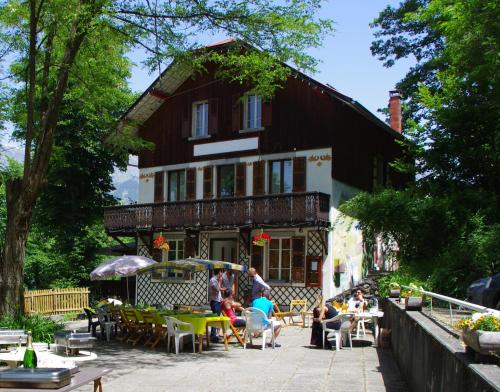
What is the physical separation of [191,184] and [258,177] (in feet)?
11.2

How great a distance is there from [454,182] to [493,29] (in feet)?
20.2

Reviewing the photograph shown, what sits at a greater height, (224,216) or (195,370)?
(224,216)

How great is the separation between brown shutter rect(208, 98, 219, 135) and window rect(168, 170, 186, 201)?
93.3 inches

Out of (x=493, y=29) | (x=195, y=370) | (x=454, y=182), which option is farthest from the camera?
(x=454, y=182)

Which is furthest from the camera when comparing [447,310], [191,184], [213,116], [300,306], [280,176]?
[191,184]

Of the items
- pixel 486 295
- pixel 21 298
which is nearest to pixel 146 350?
pixel 21 298

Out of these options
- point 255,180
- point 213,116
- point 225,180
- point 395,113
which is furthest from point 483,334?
point 395,113

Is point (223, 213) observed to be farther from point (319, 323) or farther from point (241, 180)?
Result: point (319, 323)

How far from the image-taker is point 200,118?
1067 inches

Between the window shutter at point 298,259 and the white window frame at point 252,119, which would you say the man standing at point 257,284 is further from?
the white window frame at point 252,119

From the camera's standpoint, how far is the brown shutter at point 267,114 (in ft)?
81.3

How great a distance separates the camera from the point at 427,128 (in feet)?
66.3

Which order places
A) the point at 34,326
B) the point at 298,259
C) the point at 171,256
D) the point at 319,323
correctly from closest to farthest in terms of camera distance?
1. the point at 34,326
2. the point at 319,323
3. the point at 298,259
4. the point at 171,256

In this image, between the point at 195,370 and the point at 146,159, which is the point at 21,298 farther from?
the point at 146,159
